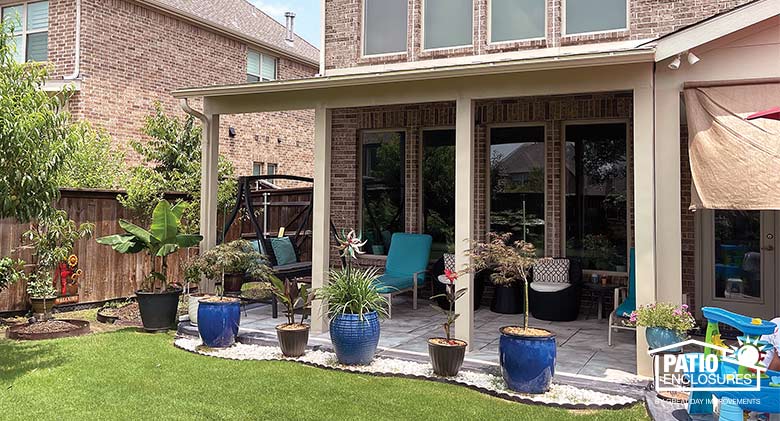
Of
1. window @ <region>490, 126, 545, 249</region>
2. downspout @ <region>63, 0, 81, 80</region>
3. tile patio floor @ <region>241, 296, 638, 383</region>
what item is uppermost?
downspout @ <region>63, 0, 81, 80</region>

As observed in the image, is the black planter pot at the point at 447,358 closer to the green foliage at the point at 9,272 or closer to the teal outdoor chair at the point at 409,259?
the teal outdoor chair at the point at 409,259

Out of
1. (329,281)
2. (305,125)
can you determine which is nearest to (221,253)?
(329,281)

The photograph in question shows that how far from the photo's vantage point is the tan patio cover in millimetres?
5375

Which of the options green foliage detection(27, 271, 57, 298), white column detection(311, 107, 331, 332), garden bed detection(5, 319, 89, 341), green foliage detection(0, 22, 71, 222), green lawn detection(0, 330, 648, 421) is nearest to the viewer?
green lawn detection(0, 330, 648, 421)

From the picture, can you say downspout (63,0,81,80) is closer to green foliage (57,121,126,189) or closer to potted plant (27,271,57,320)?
green foliage (57,121,126,189)

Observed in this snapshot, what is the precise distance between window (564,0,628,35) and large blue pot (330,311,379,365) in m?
5.67

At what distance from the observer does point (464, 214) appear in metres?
6.79

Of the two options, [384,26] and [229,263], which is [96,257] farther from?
[384,26]

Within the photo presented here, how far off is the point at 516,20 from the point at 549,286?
4.29m

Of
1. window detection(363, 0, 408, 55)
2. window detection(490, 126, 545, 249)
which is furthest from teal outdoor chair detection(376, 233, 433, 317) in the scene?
window detection(363, 0, 408, 55)

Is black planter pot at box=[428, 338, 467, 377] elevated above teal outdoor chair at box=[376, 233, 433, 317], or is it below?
below

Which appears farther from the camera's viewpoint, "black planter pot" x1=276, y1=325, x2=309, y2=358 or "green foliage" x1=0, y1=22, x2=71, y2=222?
"black planter pot" x1=276, y1=325, x2=309, y2=358

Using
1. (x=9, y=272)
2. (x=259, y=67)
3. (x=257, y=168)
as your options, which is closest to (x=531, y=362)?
(x=9, y=272)

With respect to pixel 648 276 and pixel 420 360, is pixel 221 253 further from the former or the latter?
pixel 648 276
